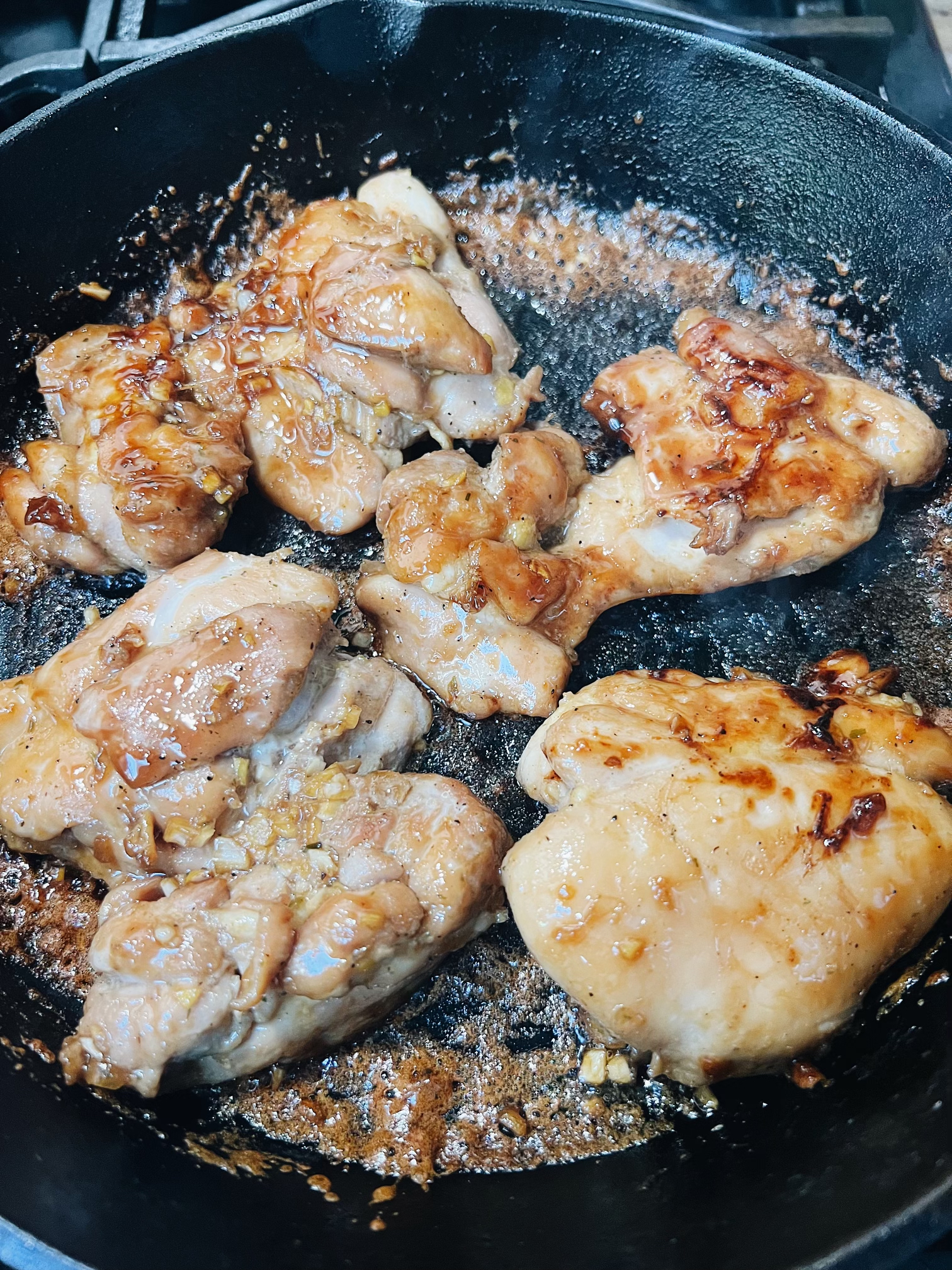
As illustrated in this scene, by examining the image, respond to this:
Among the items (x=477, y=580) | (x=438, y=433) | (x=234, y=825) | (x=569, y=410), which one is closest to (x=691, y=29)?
(x=569, y=410)

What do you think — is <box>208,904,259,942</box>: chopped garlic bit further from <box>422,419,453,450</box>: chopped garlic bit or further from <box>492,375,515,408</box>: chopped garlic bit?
<box>492,375,515,408</box>: chopped garlic bit

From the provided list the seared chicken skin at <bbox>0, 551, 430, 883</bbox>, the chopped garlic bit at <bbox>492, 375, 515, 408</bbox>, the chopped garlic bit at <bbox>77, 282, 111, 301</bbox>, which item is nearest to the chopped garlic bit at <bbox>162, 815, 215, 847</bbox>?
the seared chicken skin at <bbox>0, 551, 430, 883</bbox>

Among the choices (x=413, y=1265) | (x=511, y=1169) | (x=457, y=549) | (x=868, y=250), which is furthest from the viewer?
(x=868, y=250)

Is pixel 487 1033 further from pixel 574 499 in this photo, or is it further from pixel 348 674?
pixel 574 499

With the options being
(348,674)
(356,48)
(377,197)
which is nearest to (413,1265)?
(348,674)

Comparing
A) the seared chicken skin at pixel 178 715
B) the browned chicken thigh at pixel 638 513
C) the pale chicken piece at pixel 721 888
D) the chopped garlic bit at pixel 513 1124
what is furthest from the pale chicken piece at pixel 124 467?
the chopped garlic bit at pixel 513 1124
